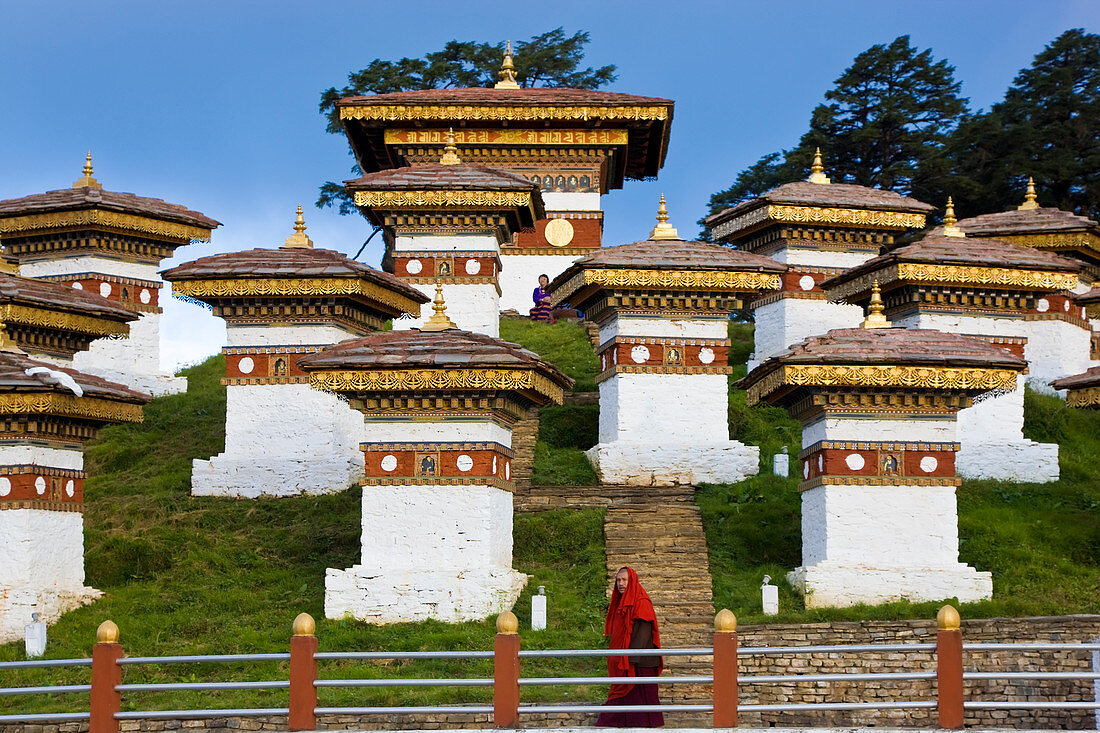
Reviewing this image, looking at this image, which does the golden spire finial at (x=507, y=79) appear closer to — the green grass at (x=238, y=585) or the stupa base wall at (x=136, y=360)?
the stupa base wall at (x=136, y=360)

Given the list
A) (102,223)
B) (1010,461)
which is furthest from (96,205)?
(1010,461)

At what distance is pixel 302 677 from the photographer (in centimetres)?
1326

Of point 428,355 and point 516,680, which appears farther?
point 428,355

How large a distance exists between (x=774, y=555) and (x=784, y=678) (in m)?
8.15

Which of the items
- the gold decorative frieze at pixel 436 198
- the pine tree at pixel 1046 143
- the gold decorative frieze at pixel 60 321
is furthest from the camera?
the pine tree at pixel 1046 143

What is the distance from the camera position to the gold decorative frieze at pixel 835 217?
29.2 m

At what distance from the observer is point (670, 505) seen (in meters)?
21.6

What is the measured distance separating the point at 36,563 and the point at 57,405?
2094 millimetres

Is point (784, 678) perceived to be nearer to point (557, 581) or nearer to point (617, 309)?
point (557, 581)

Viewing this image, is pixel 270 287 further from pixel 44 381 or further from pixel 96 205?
pixel 96 205

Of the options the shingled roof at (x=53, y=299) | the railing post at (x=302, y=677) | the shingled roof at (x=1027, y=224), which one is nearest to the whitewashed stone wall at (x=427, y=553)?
the railing post at (x=302, y=677)

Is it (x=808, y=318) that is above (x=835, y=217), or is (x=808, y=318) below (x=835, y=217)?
below

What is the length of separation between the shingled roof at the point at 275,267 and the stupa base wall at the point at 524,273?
31.1 ft

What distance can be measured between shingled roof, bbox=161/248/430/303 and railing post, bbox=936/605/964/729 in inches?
491
